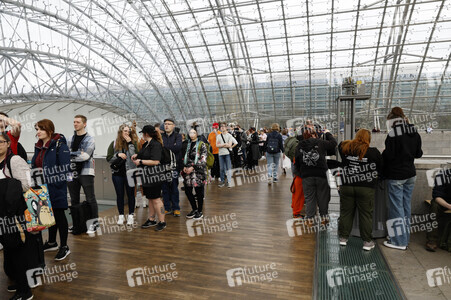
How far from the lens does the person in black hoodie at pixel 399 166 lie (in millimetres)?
3830

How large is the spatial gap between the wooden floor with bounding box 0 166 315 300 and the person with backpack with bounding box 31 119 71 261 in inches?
18.9

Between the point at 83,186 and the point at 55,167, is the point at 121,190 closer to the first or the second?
the point at 83,186

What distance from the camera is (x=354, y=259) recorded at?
3.64m

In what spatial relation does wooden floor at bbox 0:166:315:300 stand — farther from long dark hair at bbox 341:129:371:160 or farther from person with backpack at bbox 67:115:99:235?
long dark hair at bbox 341:129:371:160

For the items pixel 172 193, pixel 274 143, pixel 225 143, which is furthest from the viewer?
pixel 274 143

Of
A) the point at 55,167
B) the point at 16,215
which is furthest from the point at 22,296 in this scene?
the point at 55,167

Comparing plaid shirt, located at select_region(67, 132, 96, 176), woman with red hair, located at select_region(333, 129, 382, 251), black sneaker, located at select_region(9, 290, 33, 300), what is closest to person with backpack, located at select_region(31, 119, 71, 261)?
plaid shirt, located at select_region(67, 132, 96, 176)

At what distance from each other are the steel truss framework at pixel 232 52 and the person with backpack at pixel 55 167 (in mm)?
15993

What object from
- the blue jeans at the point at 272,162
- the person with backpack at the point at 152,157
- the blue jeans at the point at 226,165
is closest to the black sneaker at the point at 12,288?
the person with backpack at the point at 152,157

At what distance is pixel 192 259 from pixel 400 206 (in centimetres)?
291

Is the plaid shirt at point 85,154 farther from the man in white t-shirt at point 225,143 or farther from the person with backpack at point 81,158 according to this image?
the man in white t-shirt at point 225,143

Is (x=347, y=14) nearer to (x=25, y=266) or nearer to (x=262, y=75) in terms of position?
(x=262, y=75)

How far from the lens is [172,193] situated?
225 inches

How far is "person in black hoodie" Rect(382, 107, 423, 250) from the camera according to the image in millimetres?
3830
